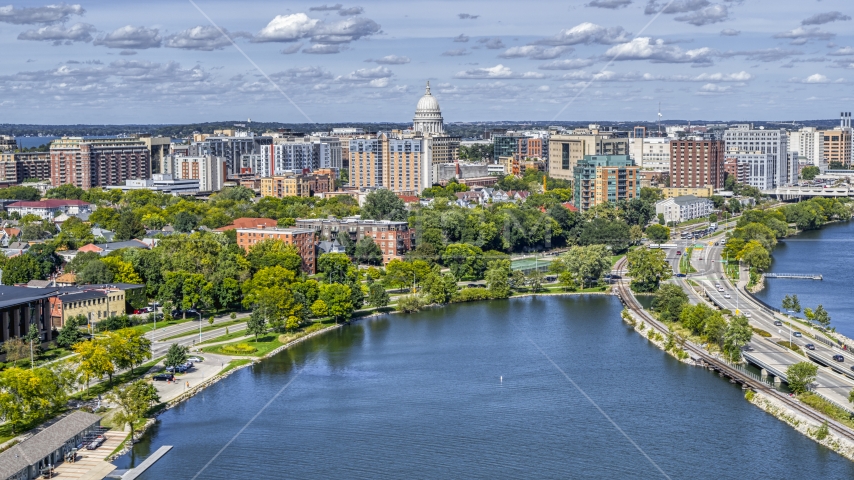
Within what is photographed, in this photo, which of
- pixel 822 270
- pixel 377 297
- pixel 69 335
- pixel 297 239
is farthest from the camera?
pixel 822 270

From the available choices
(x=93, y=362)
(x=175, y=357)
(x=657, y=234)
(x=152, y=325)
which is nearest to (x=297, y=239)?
(x=152, y=325)

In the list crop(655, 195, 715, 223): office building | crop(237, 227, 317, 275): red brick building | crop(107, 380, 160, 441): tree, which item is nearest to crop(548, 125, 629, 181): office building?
crop(655, 195, 715, 223): office building

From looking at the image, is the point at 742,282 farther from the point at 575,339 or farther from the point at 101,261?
the point at 101,261

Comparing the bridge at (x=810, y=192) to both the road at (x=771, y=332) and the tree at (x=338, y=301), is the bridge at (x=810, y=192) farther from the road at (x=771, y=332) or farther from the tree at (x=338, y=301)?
the tree at (x=338, y=301)

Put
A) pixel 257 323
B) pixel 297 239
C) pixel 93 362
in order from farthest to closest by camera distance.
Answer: pixel 297 239
pixel 257 323
pixel 93 362

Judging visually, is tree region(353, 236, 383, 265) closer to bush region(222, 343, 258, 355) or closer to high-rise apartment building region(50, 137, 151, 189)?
bush region(222, 343, 258, 355)

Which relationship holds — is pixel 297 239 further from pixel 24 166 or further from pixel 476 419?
pixel 24 166
